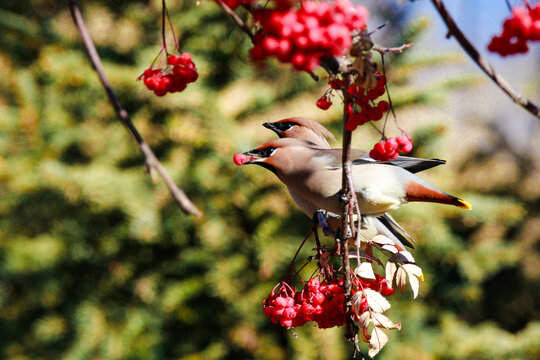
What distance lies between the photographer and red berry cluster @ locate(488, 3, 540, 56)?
33 centimetres

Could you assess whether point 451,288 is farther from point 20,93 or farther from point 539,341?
point 20,93

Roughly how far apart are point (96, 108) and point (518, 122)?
2.35 m

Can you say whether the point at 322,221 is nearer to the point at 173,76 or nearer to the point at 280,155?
the point at 280,155

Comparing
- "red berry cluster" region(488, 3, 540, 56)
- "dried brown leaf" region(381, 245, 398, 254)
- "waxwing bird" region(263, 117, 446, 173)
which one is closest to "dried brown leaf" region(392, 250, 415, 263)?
"dried brown leaf" region(381, 245, 398, 254)

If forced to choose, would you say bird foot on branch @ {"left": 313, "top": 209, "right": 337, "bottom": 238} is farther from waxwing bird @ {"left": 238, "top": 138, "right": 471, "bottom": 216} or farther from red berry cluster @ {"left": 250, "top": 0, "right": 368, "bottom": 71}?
red berry cluster @ {"left": 250, "top": 0, "right": 368, "bottom": 71}

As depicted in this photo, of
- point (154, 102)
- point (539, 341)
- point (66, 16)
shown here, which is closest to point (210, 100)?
point (154, 102)

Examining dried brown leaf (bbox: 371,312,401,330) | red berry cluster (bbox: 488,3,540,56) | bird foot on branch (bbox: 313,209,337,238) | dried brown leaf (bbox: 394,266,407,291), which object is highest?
red berry cluster (bbox: 488,3,540,56)

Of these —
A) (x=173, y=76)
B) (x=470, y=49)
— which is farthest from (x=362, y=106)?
(x=173, y=76)

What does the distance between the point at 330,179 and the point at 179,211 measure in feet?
4.67

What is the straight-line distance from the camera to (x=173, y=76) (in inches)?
20.6

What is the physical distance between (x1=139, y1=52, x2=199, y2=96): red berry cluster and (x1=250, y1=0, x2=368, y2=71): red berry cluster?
239 mm

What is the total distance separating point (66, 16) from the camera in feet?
7.98

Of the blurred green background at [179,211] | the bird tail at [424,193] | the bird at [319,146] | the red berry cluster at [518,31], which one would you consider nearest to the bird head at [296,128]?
Answer: the bird at [319,146]

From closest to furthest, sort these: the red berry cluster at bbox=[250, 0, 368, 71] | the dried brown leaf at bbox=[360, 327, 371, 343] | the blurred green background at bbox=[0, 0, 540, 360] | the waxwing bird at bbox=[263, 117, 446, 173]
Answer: the red berry cluster at bbox=[250, 0, 368, 71], the dried brown leaf at bbox=[360, 327, 371, 343], the waxwing bird at bbox=[263, 117, 446, 173], the blurred green background at bbox=[0, 0, 540, 360]
